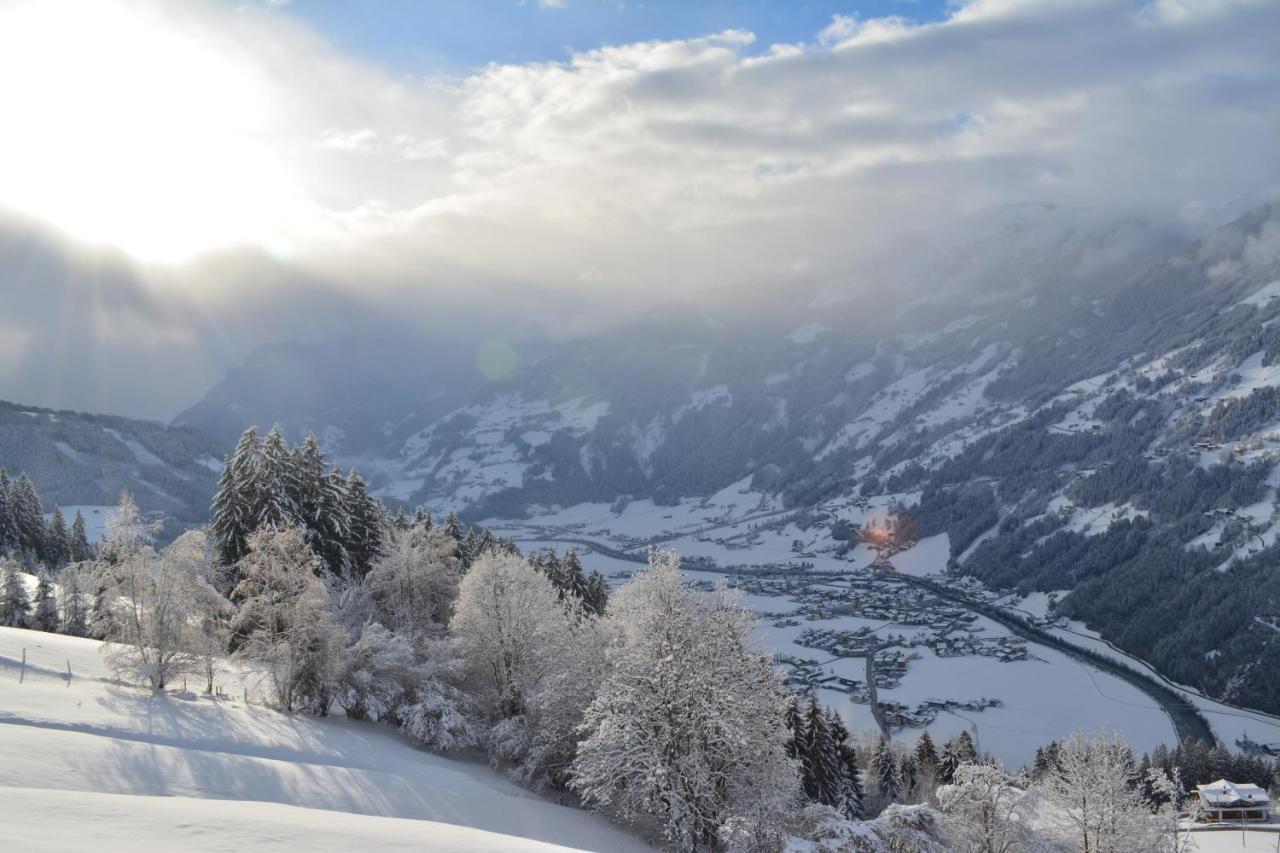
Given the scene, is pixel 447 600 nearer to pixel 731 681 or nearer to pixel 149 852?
pixel 731 681

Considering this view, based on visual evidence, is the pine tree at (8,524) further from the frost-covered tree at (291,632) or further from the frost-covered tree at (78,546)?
the frost-covered tree at (291,632)

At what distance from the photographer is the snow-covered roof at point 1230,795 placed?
65688 mm

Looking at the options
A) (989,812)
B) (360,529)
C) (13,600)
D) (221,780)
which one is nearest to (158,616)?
(221,780)

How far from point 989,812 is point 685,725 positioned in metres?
13.6

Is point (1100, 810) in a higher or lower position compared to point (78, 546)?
lower

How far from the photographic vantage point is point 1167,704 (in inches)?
4646

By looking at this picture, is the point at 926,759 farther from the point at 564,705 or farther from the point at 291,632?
the point at 291,632

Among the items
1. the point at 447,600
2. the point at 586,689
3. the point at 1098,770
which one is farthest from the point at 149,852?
the point at 447,600

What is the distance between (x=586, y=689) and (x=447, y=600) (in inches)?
958

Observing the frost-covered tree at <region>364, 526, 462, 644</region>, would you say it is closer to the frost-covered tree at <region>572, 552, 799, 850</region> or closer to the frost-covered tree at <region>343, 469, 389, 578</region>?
the frost-covered tree at <region>343, 469, 389, 578</region>

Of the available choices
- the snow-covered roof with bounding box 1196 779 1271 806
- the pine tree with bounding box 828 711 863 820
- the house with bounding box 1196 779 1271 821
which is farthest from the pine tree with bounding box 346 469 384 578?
the snow-covered roof with bounding box 1196 779 1271 806

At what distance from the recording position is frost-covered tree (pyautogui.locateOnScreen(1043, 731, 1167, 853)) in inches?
1379

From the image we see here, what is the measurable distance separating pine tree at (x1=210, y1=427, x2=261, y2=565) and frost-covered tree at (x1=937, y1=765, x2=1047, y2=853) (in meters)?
45.4

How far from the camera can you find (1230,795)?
65.6 metres
